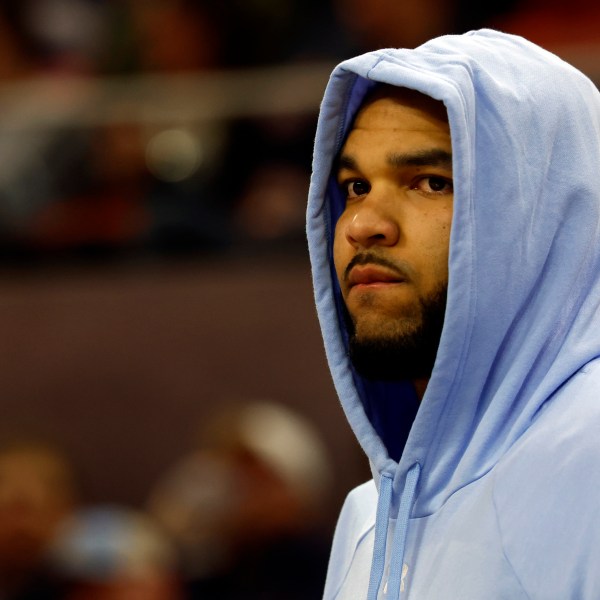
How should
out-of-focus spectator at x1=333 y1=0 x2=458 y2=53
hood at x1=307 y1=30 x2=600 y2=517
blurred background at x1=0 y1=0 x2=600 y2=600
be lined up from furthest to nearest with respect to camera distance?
out-of-focus spectator at x1=333 y1=0 x2=458 y2=53 → blurred background at x1=0 y1=0 x2=600 y2=600 → hood at x1=307 y1=30 x2=600 y2=517

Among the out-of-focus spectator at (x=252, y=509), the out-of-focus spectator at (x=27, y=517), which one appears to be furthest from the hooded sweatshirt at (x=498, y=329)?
the out-of-focus spectator at (x=27, y=517)

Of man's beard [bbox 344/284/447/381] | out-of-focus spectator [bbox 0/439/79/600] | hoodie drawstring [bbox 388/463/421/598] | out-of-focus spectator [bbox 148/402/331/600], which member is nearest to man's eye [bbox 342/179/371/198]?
man's beard [bbox 344/284/447/381]

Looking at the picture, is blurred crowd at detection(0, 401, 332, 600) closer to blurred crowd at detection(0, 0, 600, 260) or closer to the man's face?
blurred crowd at detection(0, 0, 600, 260)

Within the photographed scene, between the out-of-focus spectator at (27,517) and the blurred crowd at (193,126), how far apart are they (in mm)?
760

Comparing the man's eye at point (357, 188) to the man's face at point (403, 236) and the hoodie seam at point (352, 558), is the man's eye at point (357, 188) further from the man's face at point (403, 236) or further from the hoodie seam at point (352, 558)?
the hoodie seam at point (352, 558)

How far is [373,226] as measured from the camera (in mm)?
1640

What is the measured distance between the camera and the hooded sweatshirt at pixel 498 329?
1.47 m

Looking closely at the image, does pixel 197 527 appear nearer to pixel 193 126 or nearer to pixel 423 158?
pixel 193 126

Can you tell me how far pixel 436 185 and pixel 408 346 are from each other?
189 millimetres

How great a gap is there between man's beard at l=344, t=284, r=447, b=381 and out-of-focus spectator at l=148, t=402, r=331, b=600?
2.03 metres

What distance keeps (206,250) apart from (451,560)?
2926 millimetres

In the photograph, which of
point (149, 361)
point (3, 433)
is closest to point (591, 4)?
point (149, 361)

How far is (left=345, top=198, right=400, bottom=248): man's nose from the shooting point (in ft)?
5.36

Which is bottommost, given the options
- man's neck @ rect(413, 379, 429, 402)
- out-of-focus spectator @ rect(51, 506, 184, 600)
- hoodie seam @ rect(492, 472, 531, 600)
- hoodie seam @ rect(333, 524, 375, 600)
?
hoodie seam @ rect(492, 472, 531, 600)
